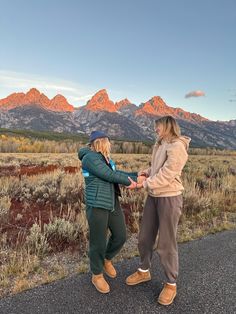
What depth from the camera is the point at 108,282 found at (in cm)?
409

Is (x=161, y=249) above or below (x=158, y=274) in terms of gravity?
above

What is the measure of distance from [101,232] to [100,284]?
0.62 metres

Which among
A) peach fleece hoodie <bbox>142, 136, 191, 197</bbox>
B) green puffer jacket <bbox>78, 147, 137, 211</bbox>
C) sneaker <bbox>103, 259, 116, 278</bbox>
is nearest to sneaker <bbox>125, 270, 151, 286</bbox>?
sneaker <bbox>103, 259, 116, 278</bbox>

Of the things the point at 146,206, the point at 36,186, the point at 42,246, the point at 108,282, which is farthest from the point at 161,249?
the point at 36,186

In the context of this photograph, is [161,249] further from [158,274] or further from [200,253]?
[200,253]

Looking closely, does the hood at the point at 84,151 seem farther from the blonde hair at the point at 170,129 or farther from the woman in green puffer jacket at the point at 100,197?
the blonde hair at the point at 170,129

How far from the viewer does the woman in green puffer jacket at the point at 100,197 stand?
149 inches

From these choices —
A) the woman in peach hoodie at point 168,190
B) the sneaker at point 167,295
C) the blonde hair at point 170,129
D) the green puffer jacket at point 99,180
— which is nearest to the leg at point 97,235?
the green puffer jacket at point 99,180

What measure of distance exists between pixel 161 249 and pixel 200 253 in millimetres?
1706

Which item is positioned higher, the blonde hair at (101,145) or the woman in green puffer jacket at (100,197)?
the blonde hair at (101,145)

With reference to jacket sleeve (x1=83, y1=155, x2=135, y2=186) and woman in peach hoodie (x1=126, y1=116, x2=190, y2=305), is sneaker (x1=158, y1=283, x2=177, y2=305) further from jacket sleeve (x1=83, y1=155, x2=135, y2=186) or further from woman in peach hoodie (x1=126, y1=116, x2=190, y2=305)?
jacket sleeve (x1=83, y1=155, x2=135, y2=186)

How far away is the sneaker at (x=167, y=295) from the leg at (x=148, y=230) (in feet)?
1.66

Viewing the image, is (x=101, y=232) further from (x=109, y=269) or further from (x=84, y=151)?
(x=84, y=151)

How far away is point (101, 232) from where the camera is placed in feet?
12.8
